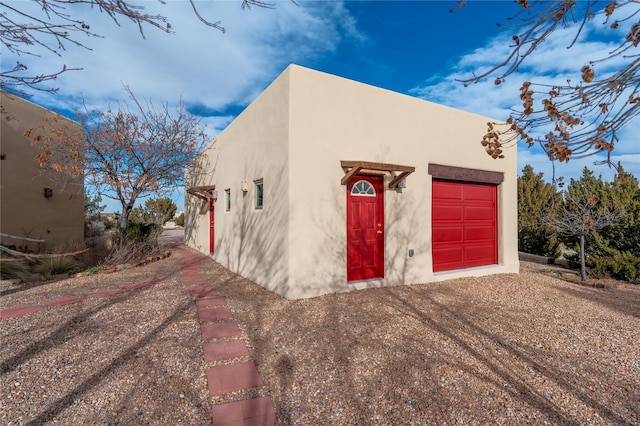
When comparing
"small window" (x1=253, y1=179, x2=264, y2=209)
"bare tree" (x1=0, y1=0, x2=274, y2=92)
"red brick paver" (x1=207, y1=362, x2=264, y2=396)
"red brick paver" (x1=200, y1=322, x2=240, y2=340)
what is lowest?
"red brick paver" (x1=207, y1=362, x2=264, y2=396)

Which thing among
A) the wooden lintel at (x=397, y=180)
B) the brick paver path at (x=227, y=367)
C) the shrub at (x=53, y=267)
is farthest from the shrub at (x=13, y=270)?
the wooden lintel at (x=397, y=180)

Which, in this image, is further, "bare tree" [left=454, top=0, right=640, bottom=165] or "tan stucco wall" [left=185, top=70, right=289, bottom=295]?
"tan stucco wall" [left=185, top=70, right=289, bottom=295]

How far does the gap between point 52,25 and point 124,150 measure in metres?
7.78

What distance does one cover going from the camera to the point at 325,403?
2.45m

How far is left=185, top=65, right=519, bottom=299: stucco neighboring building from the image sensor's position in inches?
210

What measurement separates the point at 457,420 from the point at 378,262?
3.94 m

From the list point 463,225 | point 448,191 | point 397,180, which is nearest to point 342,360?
point 397,180

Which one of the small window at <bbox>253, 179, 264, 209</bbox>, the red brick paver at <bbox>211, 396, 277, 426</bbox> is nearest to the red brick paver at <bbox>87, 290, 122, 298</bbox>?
the small window at <bbox>253, 179, 264, 209</bbox>

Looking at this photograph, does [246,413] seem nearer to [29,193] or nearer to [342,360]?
[342,360]

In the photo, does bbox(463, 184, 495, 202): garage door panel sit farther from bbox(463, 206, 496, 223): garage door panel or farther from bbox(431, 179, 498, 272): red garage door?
bbox(463, 206, 496, 223): garage door panel

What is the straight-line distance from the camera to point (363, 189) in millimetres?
6004

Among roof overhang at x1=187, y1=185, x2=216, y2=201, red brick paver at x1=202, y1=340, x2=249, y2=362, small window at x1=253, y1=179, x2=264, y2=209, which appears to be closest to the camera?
red brick paver at x1=202, y1=340, x2=249, y2=362

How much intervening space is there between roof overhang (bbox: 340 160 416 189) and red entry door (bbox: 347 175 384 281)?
10.4 inches

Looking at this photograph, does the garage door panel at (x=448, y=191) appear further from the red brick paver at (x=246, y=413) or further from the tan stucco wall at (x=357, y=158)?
the red brick paver at (x=246, y=413)
